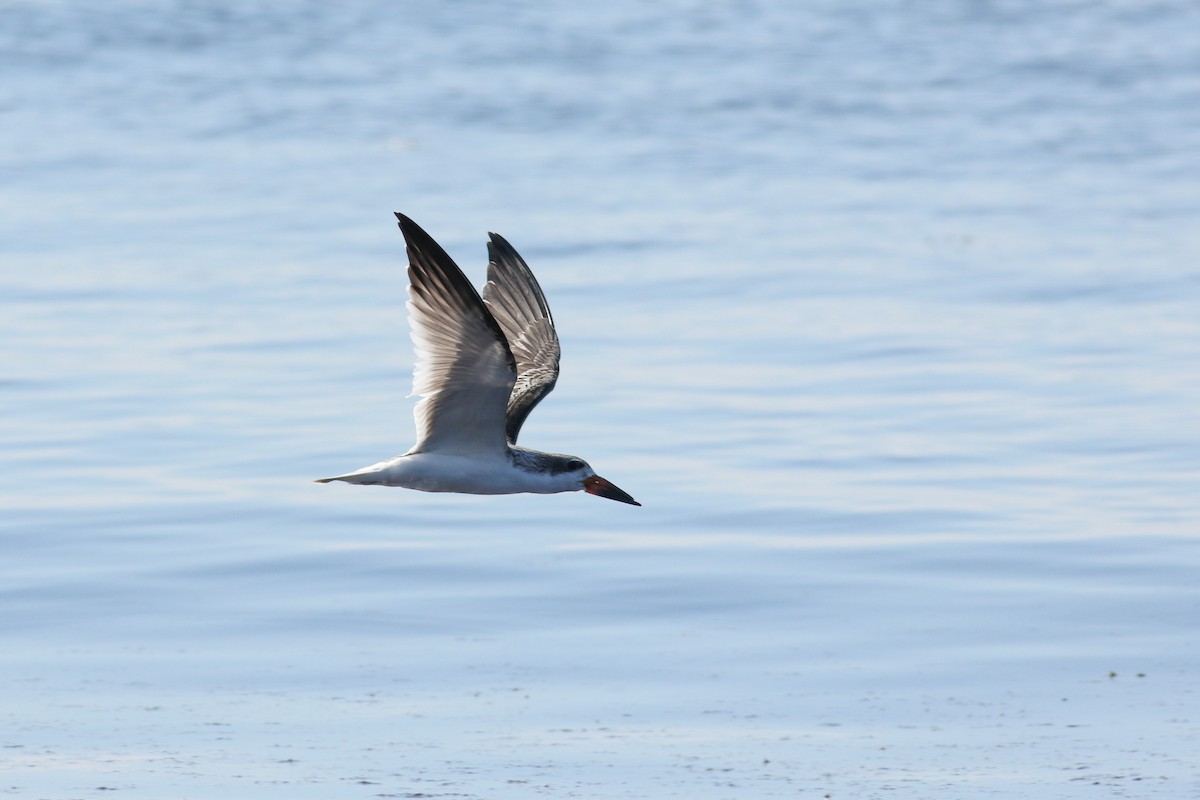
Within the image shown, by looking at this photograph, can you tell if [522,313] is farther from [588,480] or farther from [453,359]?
[453,359]

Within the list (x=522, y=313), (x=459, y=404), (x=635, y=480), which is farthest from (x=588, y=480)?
(x=635, y=480)

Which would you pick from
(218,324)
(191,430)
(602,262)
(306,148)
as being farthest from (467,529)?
(306,148)

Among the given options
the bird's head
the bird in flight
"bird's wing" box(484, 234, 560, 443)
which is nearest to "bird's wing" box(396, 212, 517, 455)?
the bird in flight

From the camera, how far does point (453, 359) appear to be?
32.9 feet

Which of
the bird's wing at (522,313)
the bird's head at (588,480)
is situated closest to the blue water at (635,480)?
the bird's head at (588,480)

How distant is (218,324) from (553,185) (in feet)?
35.8

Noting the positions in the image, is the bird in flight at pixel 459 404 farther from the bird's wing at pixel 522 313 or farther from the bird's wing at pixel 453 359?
the bird's wing at pixel 522 313

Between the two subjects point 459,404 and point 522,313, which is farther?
point 522,313

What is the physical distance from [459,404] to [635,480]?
4675mm

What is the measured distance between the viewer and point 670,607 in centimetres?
1230

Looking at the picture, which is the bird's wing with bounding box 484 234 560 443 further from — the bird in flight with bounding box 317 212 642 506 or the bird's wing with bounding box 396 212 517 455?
the bird's wing with bounding box 396 212 517 455

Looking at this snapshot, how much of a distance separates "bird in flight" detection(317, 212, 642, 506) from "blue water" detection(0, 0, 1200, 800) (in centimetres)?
123

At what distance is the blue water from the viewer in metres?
10.5

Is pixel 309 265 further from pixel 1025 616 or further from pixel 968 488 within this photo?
pixel 1025 616
